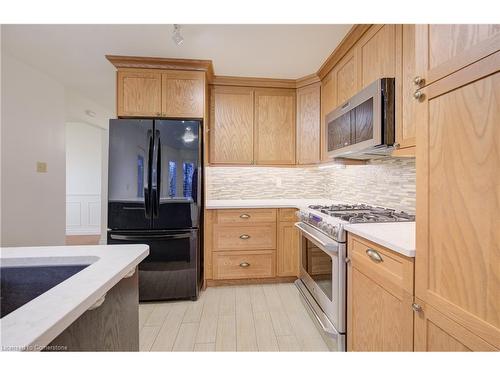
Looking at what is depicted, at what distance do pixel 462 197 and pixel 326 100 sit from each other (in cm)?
203

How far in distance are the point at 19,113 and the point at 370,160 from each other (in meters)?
3.62

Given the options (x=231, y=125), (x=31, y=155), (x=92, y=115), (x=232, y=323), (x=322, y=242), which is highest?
(x=92, y=115)

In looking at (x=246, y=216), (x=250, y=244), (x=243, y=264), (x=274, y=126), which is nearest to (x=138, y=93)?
(x=274, y=126)

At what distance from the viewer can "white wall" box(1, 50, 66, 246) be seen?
2.38 metres

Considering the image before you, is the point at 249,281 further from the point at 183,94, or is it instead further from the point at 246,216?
the point at 183,94

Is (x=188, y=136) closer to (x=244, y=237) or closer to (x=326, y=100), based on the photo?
(x=244, y=237)

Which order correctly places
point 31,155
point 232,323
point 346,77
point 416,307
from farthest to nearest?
1. point 31,155
2. point 346,77
3. point 232,323
4. point 416,307

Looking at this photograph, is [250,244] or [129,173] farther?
[250,244]

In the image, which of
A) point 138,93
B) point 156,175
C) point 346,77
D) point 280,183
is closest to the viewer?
point 346,77

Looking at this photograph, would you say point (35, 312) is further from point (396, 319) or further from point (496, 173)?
point (396, 319)

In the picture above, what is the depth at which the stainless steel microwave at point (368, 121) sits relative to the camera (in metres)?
1.44

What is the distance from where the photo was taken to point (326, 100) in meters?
2.50

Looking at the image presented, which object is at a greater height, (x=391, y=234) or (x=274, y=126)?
(x=274, y=126)
